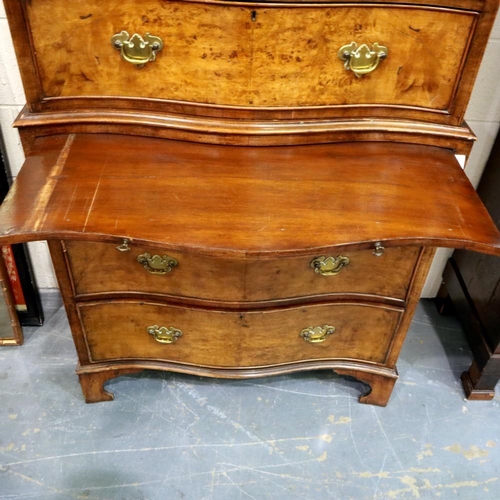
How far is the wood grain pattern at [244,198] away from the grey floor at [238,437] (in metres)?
0.82

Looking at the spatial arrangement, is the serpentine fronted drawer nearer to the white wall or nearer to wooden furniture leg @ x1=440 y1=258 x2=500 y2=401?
the white wall

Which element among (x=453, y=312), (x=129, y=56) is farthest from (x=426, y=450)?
(x=129, y=56)

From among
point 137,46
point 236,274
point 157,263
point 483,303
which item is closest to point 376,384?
point 483,303

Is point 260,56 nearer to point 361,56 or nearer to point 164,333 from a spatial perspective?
point 361,56

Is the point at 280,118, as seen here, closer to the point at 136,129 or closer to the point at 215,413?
the point at 136,129

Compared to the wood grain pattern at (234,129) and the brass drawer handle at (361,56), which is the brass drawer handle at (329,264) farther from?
the brass drawer handle at (361,56)

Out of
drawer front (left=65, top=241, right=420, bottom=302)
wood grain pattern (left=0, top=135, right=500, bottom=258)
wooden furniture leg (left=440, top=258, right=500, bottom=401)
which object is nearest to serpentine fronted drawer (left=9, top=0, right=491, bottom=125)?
wood grain pattern (left=0, top=135, right=500, bottom=258)

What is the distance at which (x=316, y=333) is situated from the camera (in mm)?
1506

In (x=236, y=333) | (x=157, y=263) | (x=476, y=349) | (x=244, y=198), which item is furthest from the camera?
(x=476, y=349)

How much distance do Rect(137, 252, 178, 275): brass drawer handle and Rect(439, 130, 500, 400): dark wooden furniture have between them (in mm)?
984

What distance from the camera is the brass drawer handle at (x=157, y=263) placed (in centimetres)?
128

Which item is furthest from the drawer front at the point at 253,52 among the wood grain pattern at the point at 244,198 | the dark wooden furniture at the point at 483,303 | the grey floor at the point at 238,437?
the grey floor at the point at 238,437

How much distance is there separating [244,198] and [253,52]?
0.33 metres

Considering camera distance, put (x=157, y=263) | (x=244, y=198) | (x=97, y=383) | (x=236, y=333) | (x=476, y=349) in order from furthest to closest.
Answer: (x=476, y=349), (x=97, y=383), (x=236, y=333), (x=157, y=263), (x=244, y=198)
